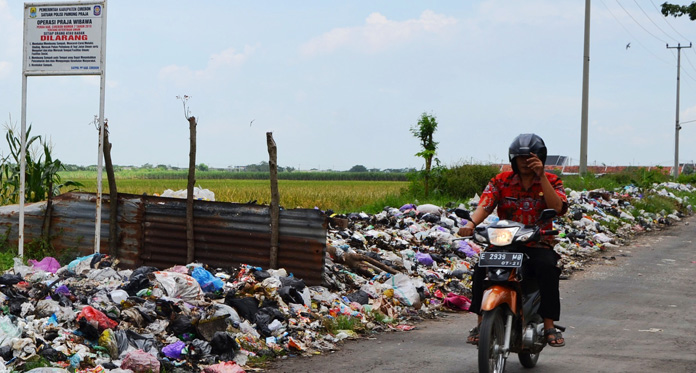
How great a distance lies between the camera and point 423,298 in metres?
9.98

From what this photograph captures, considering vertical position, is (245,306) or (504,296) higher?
(504,296)

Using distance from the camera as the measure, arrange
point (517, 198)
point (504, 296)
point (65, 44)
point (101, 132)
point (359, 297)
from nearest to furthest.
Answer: point (504, 296)
point (517, 198)
point (359, 297)
point (101, 132)
point (65, 44)

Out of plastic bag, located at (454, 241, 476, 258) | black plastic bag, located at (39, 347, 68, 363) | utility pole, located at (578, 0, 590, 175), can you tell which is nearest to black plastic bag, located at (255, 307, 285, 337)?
black plastic bag, located at (39, 347, 68, 363)

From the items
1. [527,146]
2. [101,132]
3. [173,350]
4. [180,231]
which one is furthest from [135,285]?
[527,146]

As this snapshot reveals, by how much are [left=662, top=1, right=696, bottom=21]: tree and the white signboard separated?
25981 millimetres

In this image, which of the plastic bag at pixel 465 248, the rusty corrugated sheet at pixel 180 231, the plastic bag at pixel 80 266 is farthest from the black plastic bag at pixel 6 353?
the plastic bag at pixel 465 248

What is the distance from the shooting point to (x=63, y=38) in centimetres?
1055

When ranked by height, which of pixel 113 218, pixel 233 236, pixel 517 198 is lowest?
pixel 233 236

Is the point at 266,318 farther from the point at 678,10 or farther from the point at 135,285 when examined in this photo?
the point at 678,10

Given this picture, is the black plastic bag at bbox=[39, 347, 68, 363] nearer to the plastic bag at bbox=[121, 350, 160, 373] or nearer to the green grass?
the plastic bag at bbox=[121, 350, 160, 373]

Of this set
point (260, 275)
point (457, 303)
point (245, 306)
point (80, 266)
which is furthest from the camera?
point (457, 303)

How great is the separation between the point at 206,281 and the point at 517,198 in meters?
3.93

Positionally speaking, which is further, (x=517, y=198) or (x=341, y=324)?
(x=341, y=324)

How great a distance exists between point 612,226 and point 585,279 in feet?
23.5
